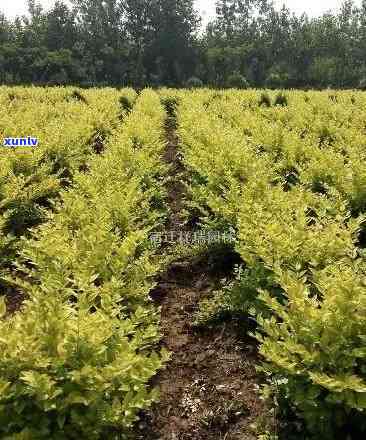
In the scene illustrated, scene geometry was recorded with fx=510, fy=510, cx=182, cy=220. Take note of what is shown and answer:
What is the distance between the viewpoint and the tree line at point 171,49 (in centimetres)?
4731

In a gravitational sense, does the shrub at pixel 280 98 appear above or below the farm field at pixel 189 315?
above

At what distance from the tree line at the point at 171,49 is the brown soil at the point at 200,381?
42.2 meters

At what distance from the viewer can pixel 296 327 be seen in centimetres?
332

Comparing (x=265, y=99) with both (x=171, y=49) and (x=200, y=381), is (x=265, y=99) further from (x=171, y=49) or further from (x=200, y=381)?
(x=171, y=49)

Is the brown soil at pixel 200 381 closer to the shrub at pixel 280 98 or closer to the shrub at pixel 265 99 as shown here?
the shrub at pixel 265 99

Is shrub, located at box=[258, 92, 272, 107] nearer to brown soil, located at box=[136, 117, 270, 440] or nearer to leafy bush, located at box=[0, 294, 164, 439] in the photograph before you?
brown soil, located at box=[136, 117, 270, 440]

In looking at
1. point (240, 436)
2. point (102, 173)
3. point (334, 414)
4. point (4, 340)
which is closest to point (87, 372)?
point (4, 340)

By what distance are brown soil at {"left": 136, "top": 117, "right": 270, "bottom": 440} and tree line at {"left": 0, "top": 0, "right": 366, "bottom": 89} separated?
138ft

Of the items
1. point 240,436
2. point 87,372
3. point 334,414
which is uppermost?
point 87,372

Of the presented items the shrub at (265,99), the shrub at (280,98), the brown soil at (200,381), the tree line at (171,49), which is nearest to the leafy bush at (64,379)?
the brown soil at (200,381)

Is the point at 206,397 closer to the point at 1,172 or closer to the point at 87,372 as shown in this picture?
the point at 87,372

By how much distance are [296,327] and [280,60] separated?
59.8m

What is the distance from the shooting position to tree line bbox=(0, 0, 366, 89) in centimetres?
4731

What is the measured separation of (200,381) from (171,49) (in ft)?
179
